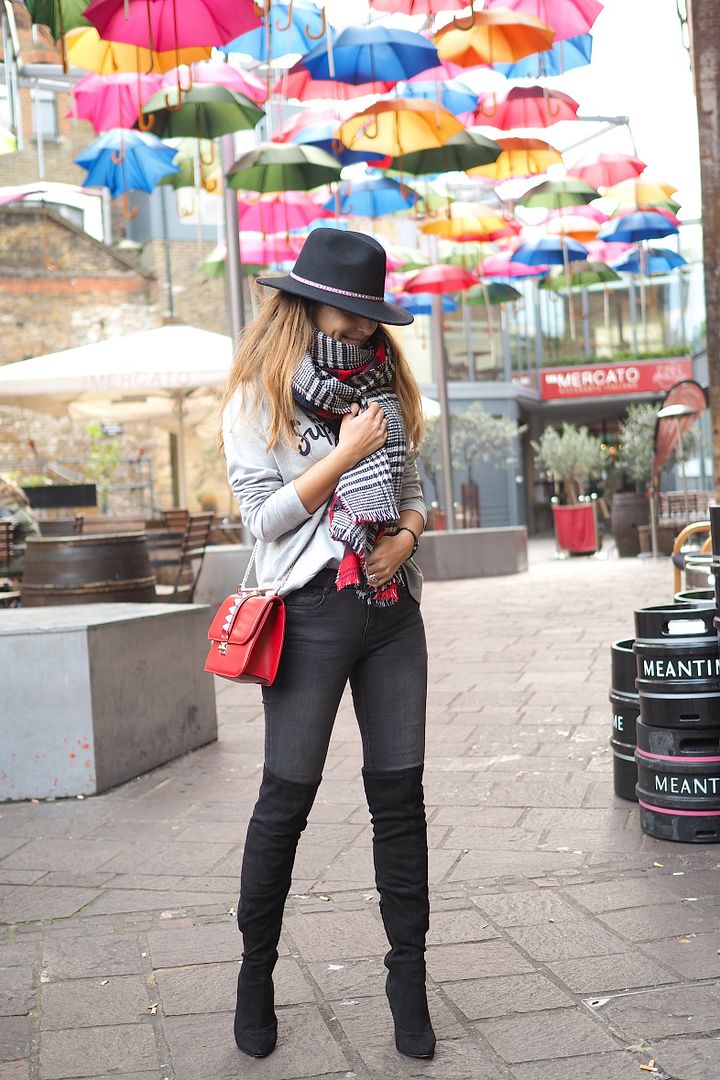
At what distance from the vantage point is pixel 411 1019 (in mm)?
2443

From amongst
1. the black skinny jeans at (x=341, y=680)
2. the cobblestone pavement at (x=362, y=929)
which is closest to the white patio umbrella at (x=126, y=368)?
the cobblestone pavement at (x=362, y=929)

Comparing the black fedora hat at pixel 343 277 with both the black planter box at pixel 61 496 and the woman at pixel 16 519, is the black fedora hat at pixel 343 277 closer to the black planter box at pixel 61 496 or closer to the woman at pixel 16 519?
the woman at pixel 16 519

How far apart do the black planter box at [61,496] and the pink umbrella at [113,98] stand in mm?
7027

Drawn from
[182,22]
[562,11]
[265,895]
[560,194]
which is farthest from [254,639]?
[560,194]

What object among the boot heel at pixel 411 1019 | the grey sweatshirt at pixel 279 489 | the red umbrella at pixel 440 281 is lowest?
the boot heel at pixel 411 1019

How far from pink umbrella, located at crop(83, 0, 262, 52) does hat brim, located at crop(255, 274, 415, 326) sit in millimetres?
5088

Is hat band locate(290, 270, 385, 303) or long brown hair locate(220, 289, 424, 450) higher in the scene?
hat band locate(290, 270, 385, 303)

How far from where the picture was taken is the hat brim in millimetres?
2398

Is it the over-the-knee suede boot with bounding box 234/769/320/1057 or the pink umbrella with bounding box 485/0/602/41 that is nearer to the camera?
the over-the-knee suede boot with bounding box 234/769/320/1057

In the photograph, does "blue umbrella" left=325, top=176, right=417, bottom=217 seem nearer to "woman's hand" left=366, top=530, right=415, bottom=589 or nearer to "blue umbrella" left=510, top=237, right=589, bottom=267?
"blue umbrella" left=510, top=237, right=589, bottom=267

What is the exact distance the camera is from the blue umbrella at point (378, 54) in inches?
344

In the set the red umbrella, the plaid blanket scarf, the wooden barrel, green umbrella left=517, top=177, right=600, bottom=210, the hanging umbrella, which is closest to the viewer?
the plaid blanket scarf

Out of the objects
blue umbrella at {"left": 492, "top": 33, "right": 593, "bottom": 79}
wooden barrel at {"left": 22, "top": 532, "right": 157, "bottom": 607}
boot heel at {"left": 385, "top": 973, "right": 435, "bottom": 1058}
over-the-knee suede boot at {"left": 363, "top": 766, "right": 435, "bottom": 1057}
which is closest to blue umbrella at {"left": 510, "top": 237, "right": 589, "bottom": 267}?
blue umbrella at {"left": 492, "top": 33, "right": 593, "bottom": 79}

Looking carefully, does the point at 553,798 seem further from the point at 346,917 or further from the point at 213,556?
the point at 213,556
